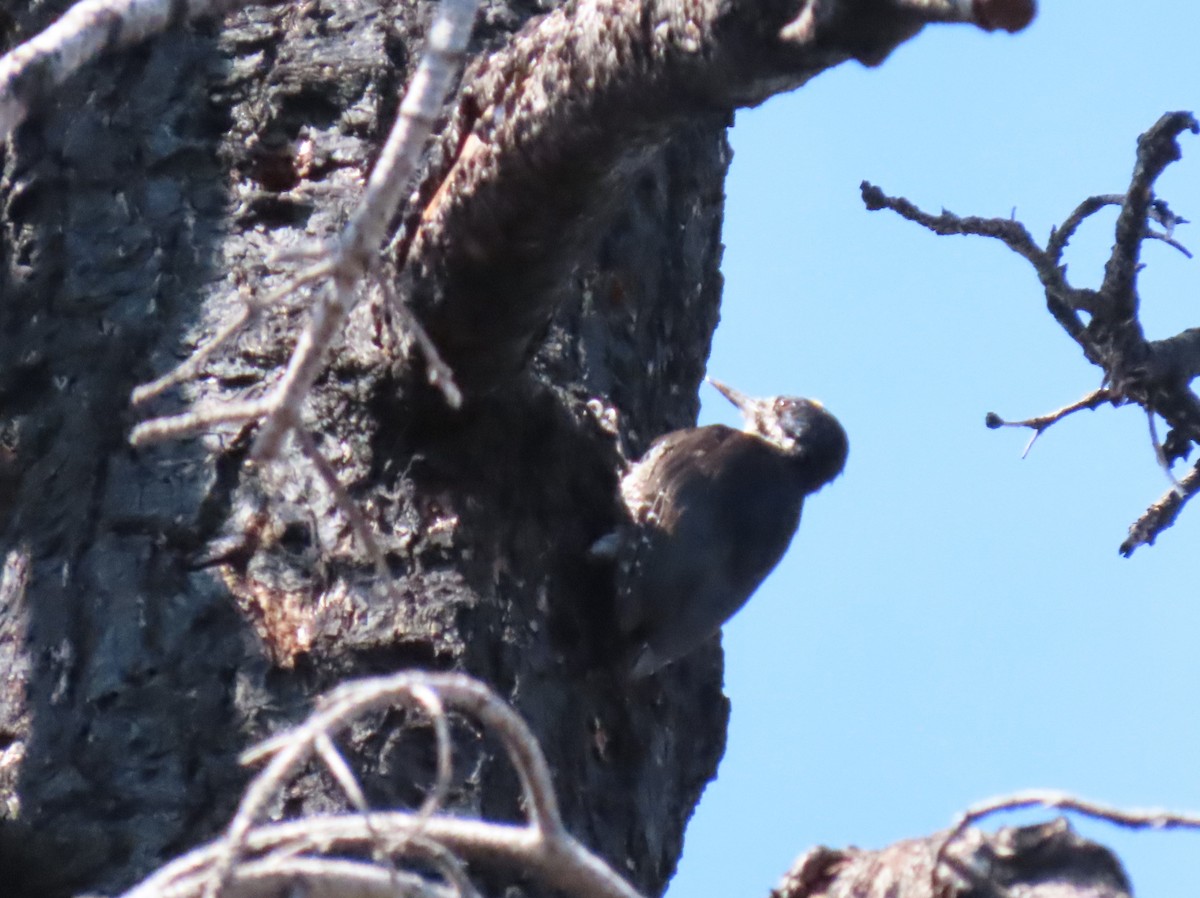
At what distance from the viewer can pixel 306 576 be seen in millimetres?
2398

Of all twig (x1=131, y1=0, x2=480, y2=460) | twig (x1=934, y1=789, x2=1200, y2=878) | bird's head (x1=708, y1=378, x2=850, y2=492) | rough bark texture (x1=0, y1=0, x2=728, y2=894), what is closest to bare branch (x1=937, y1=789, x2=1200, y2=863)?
twig (x1=934, y1=789, x2=1200, y2=878)

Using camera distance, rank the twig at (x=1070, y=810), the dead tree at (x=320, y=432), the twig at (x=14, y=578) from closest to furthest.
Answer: the twig at (x=1070, y=810), the dead tree at (x=320, y=432), the twig at (x=14, y=578)

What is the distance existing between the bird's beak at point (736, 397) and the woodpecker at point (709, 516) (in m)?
0.01

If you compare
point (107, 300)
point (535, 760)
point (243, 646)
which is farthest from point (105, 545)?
point (535, 760)

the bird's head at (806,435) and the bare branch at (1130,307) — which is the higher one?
the bird's head at (806,435)

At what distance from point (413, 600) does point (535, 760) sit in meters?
0.97

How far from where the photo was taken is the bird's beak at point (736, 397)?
4859 mm

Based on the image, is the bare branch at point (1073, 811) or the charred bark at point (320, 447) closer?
the bare branch at point (1073, 811)

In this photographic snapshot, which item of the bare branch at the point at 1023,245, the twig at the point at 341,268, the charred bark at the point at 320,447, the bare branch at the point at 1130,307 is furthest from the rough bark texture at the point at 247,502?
the twig at the point at 341,268

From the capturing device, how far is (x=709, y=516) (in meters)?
3.87

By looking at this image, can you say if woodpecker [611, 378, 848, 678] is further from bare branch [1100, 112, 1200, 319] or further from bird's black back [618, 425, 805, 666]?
bare branch [1100, 112, 1200, 319]

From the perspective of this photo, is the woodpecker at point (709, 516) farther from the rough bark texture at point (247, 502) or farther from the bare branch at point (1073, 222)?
the bare branch at point (1073, 222)

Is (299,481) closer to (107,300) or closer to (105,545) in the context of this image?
(105,545)

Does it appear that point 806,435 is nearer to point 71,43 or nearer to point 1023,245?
point 1023,245
